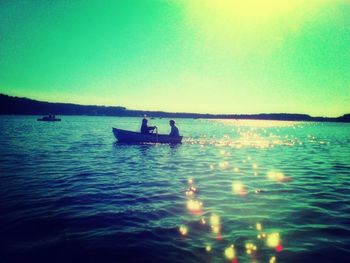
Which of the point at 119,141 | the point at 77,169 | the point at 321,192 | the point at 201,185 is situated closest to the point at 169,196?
the point at 201,185

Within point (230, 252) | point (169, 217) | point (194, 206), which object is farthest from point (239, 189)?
point (230, 252)

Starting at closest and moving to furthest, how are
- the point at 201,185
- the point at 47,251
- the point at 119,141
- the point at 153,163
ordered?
the point at 47,251, the point at 201,185, the point at 153,163, the point at 119,141

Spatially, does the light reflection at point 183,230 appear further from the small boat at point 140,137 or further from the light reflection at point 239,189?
the small boat at point 140,137

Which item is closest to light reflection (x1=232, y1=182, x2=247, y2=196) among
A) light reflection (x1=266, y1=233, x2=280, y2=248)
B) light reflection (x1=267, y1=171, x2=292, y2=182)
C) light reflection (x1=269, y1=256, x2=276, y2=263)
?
light reflection (x1=267, y1=171, x2=292, y2=182)

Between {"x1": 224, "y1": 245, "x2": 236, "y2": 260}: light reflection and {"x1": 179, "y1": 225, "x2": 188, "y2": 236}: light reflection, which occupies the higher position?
{"x1": 224, "y1": 245, "x2": 236, "y2": 260}: light reflection

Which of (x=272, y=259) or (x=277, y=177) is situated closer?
(x=272, y=259)

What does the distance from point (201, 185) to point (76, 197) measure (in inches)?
234

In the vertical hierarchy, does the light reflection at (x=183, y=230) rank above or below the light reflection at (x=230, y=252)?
below

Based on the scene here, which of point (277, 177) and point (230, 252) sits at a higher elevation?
point (230, 252)

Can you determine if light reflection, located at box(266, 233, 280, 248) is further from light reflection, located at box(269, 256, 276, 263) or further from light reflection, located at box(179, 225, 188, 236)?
light reflection, located at box(179, 225, 188, 236)

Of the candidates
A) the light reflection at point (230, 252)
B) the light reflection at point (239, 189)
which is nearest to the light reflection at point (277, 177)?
the light reflection at point (239, 189)

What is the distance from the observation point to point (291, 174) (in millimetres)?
17812

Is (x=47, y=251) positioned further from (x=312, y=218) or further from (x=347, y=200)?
(x=347, y=200)

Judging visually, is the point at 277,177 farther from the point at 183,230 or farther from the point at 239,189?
the point at 183,230
